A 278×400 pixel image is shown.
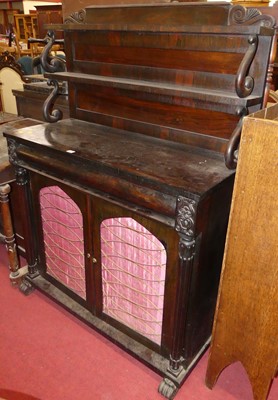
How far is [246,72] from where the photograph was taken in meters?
1.11

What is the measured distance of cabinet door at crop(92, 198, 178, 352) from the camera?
1.31m

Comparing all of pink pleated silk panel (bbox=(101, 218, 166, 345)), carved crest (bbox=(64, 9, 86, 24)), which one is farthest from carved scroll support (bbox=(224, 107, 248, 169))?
carved crest (bbox=(64, 9, 86, 24))

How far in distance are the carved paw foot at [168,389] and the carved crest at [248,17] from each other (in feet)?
4.68

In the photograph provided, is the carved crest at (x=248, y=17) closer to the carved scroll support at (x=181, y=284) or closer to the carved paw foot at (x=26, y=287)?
the carved scroll support at (x=181, y=284)

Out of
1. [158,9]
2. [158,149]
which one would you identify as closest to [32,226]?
[158,149]

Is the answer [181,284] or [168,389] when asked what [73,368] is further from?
[181,284]

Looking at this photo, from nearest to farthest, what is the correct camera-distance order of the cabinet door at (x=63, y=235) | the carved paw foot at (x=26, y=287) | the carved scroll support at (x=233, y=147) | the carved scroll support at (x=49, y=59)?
the carved scroll support at (x=233, y=147), the cabinet door at (x=63, y=235), the carved scroll support at (x=49, y=59), the carved paw foot at (x=26, y=287)

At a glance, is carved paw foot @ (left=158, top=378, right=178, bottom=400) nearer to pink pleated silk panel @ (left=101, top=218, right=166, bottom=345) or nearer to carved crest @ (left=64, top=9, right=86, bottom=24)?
pink pleated silk panel @ (left=101, top=218, right=166, bottom=345)

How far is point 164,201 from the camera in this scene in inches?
46.3

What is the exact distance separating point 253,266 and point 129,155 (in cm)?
63

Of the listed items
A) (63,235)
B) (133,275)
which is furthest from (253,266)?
(63,235)

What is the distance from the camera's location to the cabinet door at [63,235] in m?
1.59

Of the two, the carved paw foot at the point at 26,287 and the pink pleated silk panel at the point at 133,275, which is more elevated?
the pink pleated silk panel at the point at 133,275

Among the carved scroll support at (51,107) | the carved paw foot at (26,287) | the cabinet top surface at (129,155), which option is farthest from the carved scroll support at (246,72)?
the carved paw foot at (26,287)
